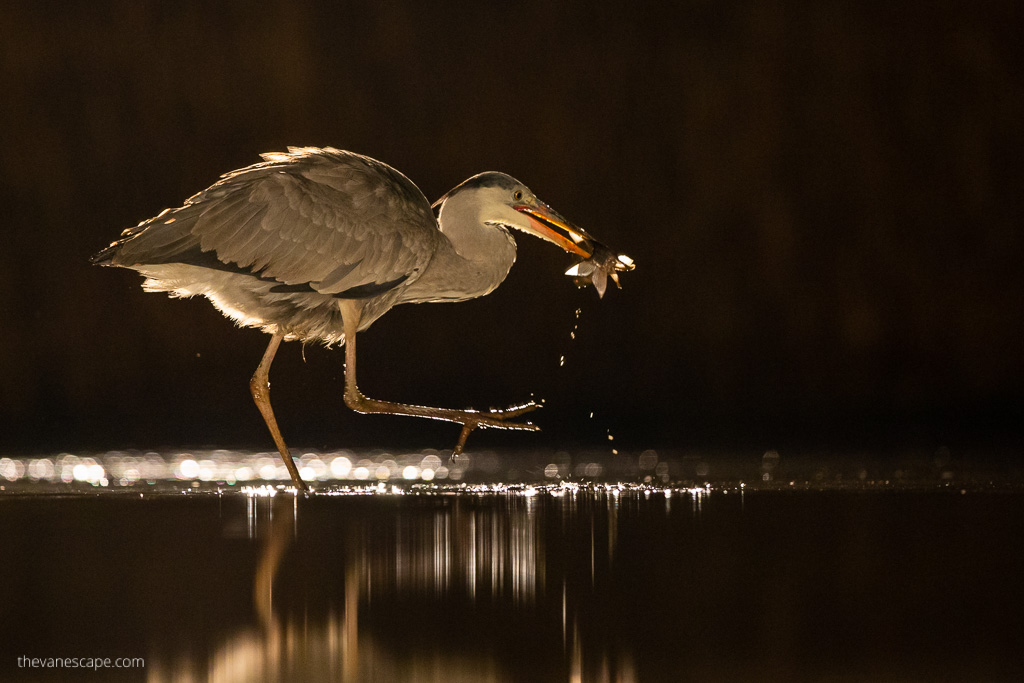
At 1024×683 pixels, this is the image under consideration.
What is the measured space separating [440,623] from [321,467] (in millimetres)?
4536

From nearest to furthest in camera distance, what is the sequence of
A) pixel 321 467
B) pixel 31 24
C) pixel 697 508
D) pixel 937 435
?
1. pixel 697 508
2. pixel 321 467
3. pixel 937 435
4. pixel 31 24

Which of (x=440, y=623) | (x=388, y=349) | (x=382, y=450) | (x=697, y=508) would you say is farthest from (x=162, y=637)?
(x=388, y=349)

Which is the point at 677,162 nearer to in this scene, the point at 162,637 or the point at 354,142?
the point at 354,142

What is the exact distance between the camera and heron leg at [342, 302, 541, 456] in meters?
5.57

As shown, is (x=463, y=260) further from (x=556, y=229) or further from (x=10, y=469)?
(x=10, y=469)

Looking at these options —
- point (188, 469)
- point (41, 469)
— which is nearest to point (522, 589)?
point (188, 469)

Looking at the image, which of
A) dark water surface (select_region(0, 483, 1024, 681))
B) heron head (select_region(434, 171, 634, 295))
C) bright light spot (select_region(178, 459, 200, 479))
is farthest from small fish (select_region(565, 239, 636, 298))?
bright light spot (select_region(178, 459, 200, 479))

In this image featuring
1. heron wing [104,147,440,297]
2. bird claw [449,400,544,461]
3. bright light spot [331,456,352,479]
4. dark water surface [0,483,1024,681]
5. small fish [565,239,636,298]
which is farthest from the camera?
bright light spot [331,456,352,479]

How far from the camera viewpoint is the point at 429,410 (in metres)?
5.70

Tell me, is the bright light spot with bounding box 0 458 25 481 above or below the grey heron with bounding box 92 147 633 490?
below

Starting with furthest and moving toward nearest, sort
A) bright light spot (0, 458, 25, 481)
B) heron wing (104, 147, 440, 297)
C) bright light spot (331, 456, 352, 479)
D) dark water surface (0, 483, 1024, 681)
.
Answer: bright light spot (331, 456, 352, 479) < bright light spot (0, 458, 25, 481) < heron wing (104, 147, 440, 297) < dark water surface (0, 483, 1024, 681)

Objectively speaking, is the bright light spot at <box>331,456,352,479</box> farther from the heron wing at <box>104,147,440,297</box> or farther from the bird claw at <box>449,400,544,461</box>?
the heron wing at <box>104,147,440,297</box>

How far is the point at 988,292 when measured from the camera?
10.1 m

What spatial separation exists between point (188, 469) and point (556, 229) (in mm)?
2437
